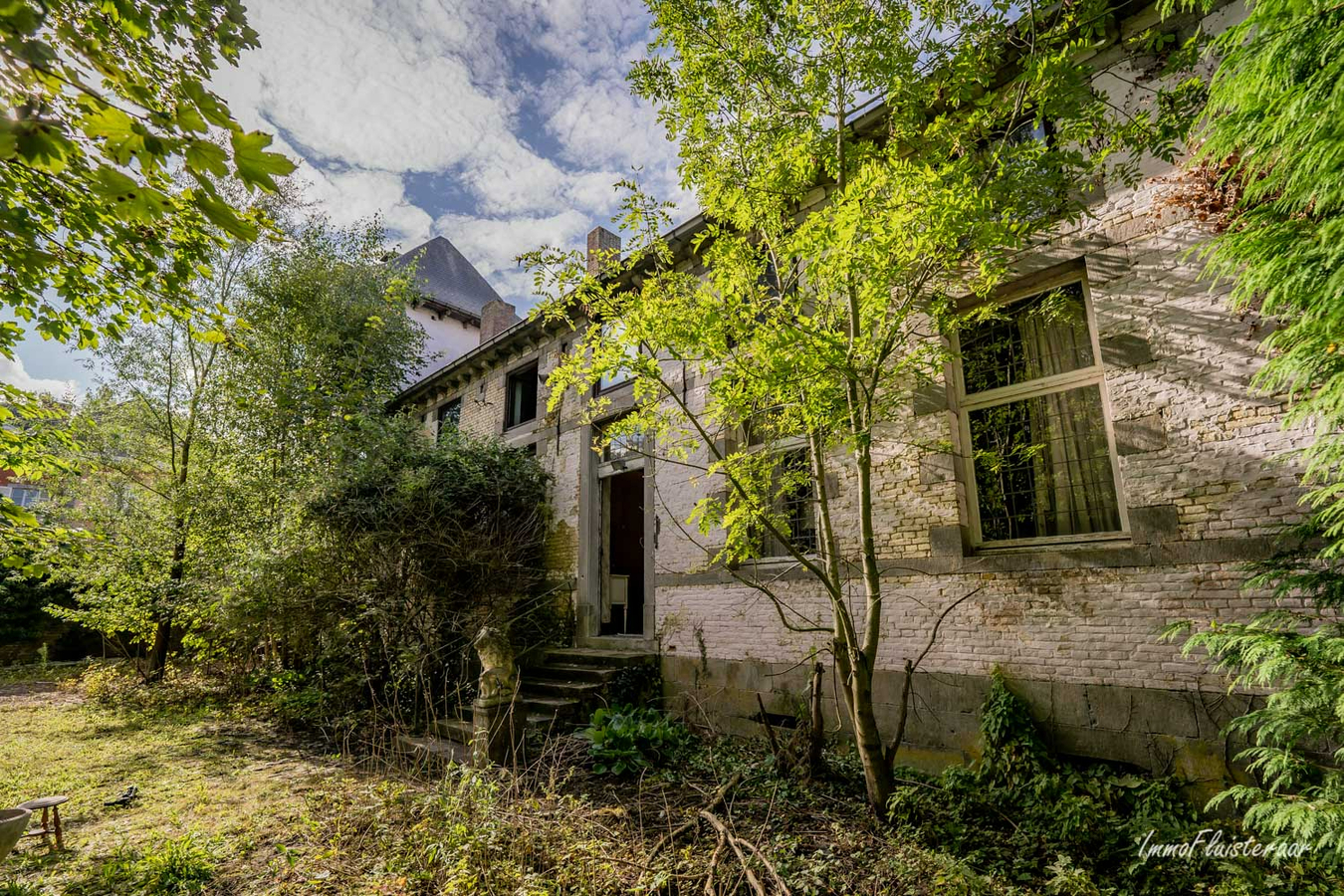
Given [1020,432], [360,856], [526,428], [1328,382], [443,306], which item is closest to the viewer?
[1328,382]

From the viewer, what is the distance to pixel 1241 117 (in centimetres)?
313

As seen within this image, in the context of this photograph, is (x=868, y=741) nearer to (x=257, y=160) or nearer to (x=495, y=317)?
(x=257, y=160)

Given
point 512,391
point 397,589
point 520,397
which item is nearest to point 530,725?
point 397,589

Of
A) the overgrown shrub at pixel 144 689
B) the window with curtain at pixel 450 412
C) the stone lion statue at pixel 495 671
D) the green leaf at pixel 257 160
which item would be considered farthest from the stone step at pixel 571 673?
the green leaf at pixel 257 160

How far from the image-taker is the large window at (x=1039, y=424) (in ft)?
17.2

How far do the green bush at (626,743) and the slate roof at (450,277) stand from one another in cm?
1428

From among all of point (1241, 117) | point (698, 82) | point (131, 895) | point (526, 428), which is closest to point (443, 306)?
point (526, 428)

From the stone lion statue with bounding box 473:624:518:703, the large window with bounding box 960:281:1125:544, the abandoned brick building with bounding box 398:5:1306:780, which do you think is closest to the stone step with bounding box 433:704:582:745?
the stone lion statue with bounding box 473:624:518:703

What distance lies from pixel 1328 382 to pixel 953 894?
3.34 metres

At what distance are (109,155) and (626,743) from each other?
6060mm

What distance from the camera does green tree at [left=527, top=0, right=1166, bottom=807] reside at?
13.0 ft

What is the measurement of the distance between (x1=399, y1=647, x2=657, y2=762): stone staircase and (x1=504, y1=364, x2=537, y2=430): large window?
4.96 metres

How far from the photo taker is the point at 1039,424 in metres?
5.61

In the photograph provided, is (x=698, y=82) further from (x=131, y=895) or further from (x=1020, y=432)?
(x=131, y=895)
